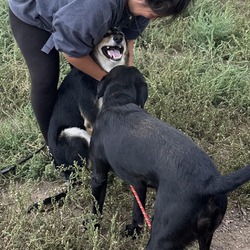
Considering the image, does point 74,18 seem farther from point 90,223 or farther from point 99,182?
point 90,223

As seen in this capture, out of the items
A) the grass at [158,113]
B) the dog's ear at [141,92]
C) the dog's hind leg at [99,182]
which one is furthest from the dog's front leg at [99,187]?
the dog's ear at [141,92]

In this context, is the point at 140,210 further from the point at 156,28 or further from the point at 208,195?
the point at 156,28

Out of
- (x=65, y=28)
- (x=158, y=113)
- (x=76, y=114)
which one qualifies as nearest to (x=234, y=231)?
(x=158, y=113)

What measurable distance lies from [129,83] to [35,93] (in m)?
0.73

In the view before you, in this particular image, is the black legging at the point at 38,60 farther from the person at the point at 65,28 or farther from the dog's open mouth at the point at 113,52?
the dog's open mouth at the point at 113,52

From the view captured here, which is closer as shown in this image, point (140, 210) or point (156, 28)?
point (140, 210)

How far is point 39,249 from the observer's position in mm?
2951

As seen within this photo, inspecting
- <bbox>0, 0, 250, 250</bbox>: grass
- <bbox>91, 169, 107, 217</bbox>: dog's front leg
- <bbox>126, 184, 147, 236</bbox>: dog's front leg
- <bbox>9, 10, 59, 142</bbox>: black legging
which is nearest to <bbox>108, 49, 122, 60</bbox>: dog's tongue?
<bbox>9, 10, 59, 142</bbox>: black legging

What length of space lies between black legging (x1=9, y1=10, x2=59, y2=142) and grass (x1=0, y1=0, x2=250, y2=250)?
20.4 inches

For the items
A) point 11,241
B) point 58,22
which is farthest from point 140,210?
point 58,22

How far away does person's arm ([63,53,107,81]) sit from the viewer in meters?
3.33

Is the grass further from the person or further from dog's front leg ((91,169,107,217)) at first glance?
the person

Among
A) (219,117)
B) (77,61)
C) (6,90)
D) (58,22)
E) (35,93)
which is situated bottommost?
(6,90)

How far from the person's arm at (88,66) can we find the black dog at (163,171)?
30 cm
